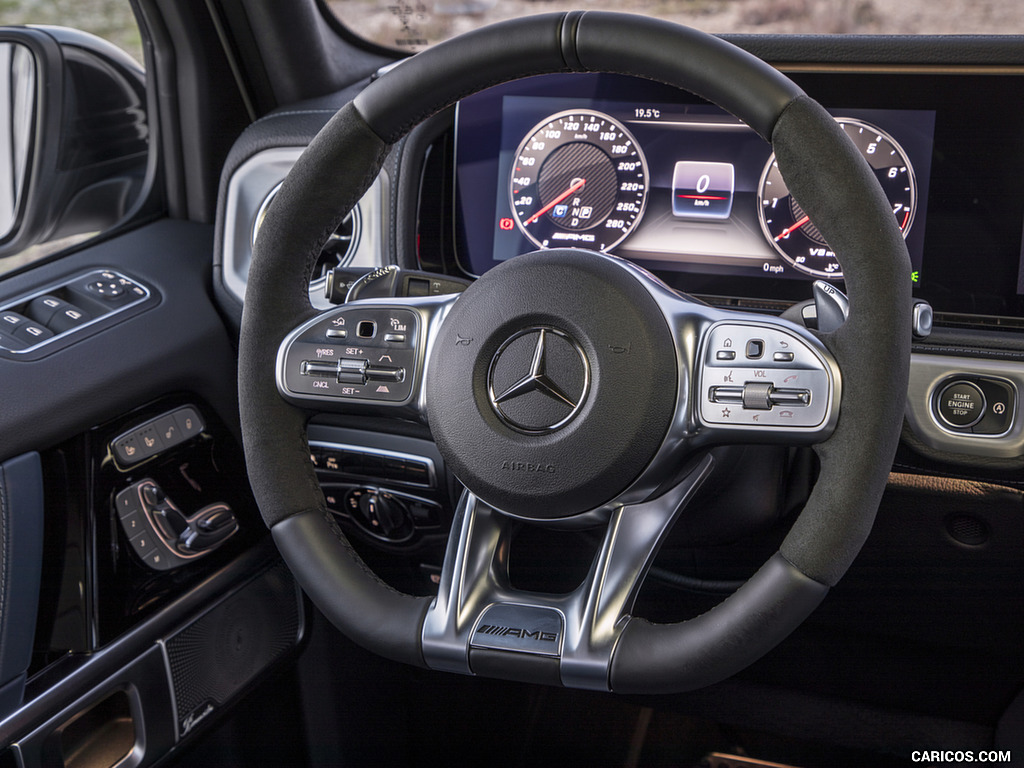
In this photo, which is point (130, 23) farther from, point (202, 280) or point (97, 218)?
point (202, 280)

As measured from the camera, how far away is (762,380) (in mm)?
770

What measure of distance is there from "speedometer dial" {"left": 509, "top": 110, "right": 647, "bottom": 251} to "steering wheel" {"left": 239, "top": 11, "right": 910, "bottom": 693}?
1.72 feet

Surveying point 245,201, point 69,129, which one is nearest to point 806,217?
point 245,201

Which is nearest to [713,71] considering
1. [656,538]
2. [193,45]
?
[656,538]

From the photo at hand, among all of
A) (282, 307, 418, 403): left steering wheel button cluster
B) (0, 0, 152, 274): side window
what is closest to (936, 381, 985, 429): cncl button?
(282, 307, 418, 403): left steering wheel button cluster

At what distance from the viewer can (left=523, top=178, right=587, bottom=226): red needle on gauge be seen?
1372 millimetres

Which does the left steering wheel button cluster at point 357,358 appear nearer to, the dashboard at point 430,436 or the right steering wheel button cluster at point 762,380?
the dashboard at point 430,436

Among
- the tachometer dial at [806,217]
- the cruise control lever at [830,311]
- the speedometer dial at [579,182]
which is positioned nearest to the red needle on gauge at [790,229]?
the tachometer dial at [806,217]

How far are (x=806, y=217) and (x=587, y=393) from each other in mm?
628

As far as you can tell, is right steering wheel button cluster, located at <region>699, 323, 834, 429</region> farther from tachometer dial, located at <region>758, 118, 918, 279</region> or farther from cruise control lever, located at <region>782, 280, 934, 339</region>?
tachometer dial, located at <region>758, 118, 918, 279</region>

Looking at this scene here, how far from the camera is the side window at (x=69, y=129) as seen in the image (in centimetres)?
155

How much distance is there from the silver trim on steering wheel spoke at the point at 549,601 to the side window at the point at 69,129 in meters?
1.03

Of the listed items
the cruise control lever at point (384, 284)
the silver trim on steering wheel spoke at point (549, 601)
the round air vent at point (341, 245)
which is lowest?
the silver trim on steering wheel spoke at point (549, 601)

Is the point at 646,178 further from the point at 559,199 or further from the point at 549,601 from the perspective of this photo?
the point at 549,601
